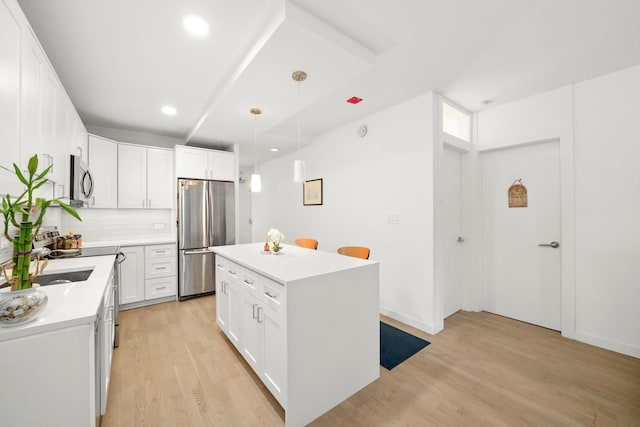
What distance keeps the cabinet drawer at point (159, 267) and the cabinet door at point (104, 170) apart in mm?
984

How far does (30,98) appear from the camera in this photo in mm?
1604

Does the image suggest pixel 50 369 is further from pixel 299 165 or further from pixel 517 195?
pixel 517 195

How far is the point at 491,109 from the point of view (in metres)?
3.21

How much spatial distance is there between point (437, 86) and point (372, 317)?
7.84ft

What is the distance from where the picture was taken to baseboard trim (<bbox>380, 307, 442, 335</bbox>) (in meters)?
2.80

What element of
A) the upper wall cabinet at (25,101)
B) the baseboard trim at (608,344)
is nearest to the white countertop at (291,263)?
the upper wall cabinet at (25,101)

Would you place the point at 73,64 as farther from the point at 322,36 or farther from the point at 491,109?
the point at 491,109

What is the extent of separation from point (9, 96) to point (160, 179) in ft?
9.37

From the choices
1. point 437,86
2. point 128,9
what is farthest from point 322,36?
point 437,86

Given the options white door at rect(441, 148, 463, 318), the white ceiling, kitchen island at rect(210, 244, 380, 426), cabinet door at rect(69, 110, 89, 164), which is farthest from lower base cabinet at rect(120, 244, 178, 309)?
white door at rect(441, 148, 463, 318)

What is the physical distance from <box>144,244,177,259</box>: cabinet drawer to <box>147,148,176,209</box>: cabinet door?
69 centimetres

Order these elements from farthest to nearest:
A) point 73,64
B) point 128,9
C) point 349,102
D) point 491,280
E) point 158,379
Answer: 1. point 491,280
2. point 349,102
3. point 73,64
4. point 158,379
5. point 128,9

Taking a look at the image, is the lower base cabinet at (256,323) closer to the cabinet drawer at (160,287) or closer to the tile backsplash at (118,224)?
the cabinet drawer at (160,287)

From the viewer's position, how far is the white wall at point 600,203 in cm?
234
